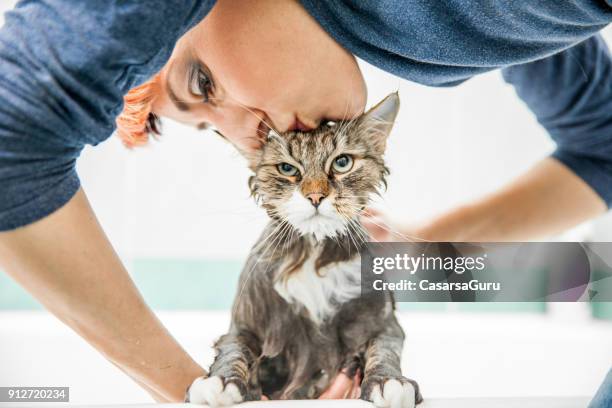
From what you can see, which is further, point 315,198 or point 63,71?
point 315,198

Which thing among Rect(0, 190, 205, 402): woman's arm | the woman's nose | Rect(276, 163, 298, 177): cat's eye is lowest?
Rect(0, 190, 205, 402): woman's arm

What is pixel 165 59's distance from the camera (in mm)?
580

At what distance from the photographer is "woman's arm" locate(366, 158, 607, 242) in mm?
826

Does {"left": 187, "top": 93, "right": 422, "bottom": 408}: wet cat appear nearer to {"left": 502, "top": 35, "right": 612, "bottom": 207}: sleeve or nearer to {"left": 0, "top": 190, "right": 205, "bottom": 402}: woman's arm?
→ {"left": 0, "top": 190, "right": 205, "bottom": 402}: woman's arm

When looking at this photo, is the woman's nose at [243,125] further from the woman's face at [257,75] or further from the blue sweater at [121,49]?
the blue sweater at [121,49]

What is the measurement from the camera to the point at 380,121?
78cm

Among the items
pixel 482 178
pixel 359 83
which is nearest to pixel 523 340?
pixel 482 178

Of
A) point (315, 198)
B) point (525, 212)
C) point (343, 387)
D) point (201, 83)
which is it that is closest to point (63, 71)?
point (201, 83)

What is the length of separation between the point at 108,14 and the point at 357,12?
0.85 ft

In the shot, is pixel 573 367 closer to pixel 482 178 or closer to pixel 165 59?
pixel 482 178

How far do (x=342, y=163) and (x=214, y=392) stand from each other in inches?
12.9

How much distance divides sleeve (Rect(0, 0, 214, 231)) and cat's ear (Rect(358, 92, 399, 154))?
28cm

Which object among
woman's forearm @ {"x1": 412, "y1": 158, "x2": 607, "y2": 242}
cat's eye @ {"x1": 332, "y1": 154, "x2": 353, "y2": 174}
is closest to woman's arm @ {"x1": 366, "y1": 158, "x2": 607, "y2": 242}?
woman's forearm @ {"x1": 412, "y1": 158, "x2": 607, "y2": 242}

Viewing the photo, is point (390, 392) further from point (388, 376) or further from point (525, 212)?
point (525, 212)
